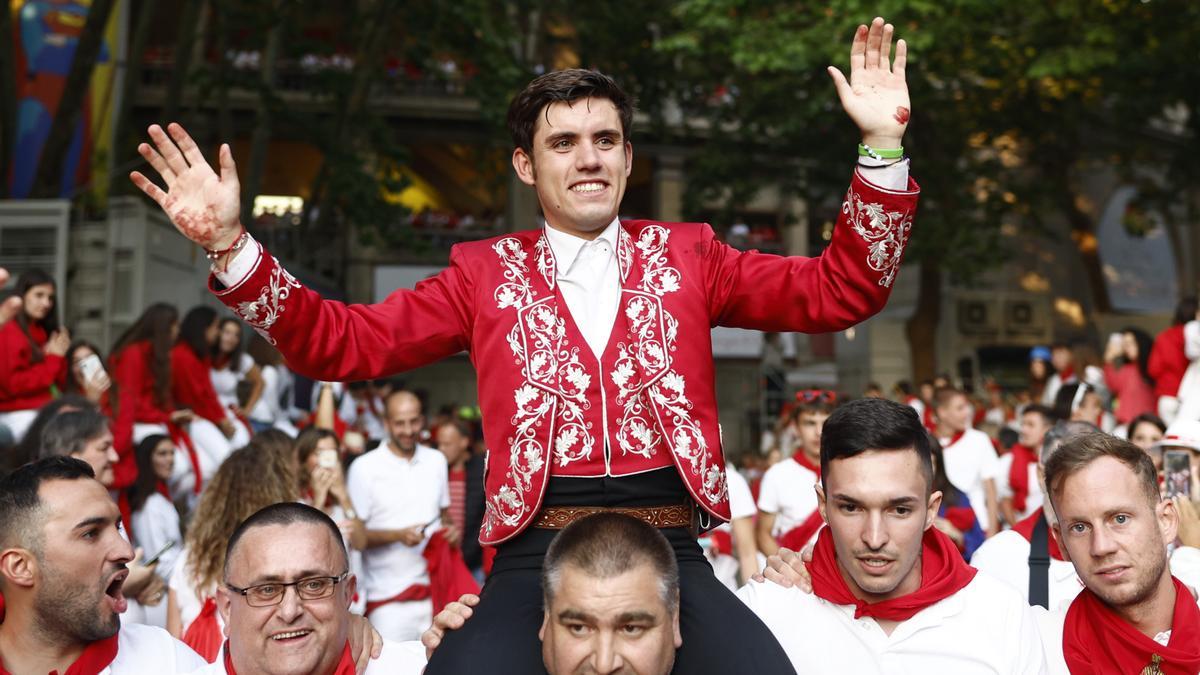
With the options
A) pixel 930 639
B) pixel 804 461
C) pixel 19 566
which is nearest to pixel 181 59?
pixel 804 461

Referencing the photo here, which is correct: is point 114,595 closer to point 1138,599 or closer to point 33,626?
point 33,626

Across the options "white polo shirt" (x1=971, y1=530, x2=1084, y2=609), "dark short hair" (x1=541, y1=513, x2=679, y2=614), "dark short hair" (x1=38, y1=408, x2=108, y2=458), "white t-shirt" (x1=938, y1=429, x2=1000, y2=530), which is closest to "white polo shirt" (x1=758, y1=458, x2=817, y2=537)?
"white t-shirt" (x1=938, y1=429, x2=1000, y2=530)

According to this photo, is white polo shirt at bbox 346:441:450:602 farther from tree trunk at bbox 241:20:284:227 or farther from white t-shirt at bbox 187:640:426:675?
tree trunk at bbox 241:20:284:227

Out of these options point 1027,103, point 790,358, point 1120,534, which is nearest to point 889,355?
point 790,358

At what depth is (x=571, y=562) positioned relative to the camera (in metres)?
3.29

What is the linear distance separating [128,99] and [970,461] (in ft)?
39.6

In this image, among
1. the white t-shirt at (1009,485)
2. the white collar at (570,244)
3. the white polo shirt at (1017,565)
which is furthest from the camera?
the white t-shirt at (1009,485)

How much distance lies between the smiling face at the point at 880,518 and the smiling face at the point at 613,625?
854mm

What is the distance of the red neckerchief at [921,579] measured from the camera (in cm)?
390

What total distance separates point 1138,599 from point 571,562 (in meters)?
1.96

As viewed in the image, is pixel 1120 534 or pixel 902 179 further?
pixel 1120 534

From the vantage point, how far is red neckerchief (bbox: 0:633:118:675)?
4273 millimetres

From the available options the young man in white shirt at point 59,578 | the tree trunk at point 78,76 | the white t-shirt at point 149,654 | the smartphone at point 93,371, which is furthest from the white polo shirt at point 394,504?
the tree trunk at point 78,76

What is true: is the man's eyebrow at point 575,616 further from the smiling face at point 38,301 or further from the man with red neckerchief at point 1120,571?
the smiling face at point 38,301
